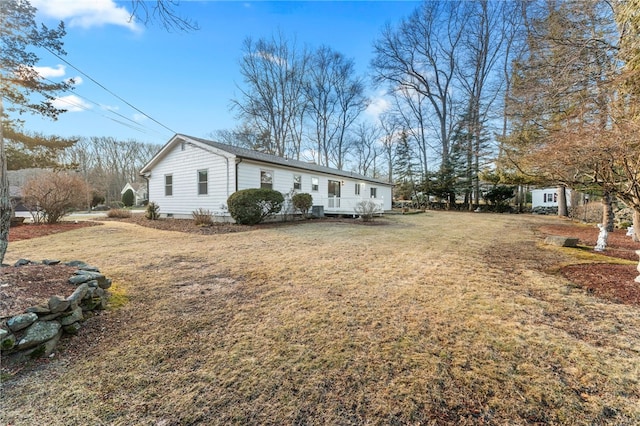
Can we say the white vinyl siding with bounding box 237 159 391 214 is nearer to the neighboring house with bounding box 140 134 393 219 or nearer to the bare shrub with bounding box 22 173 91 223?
the neighboring house with bounding box 140 134 393 219

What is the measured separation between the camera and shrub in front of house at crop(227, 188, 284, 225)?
1060 centimetres

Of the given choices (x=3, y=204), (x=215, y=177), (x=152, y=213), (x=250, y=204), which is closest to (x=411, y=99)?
(x=215, y=177)

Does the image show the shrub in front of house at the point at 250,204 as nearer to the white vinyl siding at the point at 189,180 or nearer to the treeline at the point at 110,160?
the white vinyl siding at the point at 189,180

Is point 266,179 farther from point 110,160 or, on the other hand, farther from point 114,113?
point 110,160

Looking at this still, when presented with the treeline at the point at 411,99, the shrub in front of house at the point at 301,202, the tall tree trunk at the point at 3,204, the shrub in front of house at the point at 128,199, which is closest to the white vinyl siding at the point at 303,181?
the shrub in front of house at the point at 301,202

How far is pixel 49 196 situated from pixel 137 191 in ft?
101

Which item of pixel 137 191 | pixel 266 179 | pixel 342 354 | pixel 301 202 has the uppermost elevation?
pixel 137 191

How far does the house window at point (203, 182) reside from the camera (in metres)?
12.8

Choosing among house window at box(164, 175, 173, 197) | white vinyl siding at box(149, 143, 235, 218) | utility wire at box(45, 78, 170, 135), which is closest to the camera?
white vinyl siding at box(149, 143, 235, 218)

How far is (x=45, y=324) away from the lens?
7.89 ft

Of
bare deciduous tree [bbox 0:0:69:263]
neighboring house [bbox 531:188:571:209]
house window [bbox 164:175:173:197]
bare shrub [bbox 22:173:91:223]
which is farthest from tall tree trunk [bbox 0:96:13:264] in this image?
neighboring house [bbox 531:188:571:209]

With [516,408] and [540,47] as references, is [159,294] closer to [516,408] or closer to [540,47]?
[516,408]

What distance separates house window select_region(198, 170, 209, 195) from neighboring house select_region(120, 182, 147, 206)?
28626 millimetres

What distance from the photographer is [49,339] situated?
2.35 metres
